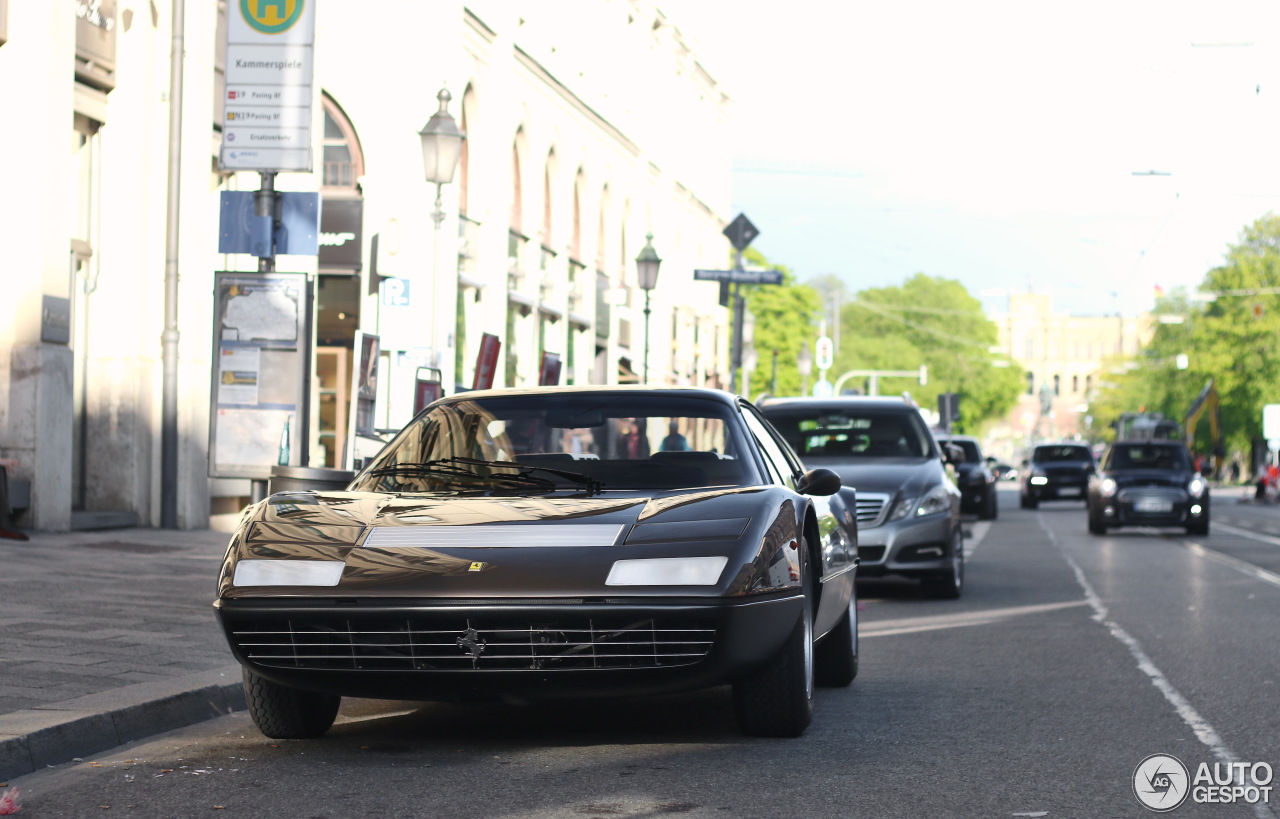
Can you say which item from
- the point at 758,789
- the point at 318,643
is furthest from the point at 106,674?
the point at 758,789

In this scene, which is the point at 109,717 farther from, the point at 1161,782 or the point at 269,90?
the point at 269,90

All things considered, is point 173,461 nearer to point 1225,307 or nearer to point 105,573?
point 105,573

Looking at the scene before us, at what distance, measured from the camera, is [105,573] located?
41.8 ft

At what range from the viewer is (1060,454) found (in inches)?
1756

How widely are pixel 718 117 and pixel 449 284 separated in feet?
112

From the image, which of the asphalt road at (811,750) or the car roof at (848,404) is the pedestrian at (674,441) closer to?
the asphalt road at (811,750)

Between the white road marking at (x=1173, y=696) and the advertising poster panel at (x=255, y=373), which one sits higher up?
the advertising poster panel at (x=255, y=373)

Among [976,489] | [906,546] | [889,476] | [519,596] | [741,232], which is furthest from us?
[976,489]

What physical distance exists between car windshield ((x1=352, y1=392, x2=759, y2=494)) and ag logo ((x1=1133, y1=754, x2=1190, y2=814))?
1852 millimetres

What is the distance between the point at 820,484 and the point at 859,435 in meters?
7.59

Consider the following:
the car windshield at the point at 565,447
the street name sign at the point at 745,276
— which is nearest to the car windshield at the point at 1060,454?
the street name sign at the point at 745,276

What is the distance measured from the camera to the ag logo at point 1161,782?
562cm

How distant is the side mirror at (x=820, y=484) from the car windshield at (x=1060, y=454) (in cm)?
3772

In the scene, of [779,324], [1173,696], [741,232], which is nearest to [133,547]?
[1173,696]
